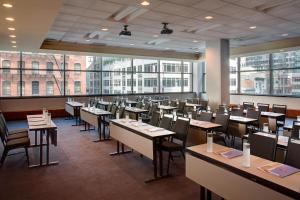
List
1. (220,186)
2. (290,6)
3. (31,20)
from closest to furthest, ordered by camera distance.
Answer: (220,186) < (31,20) < (290,6)

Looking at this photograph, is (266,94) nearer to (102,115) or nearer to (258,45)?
(258,45)

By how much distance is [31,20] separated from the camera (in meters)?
4.95

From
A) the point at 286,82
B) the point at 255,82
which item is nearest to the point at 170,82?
the point at 255,82

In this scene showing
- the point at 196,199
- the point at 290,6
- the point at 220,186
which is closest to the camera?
the point at 220,186

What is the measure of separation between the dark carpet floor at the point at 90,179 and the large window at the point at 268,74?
28.1 ft

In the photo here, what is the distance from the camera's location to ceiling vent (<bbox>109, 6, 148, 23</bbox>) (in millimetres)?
5694

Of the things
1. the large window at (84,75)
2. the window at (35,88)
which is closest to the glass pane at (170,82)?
the large window at (84,75)

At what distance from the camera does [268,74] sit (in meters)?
11.7

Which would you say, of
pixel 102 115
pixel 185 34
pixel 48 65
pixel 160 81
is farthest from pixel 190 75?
pixel 102 115

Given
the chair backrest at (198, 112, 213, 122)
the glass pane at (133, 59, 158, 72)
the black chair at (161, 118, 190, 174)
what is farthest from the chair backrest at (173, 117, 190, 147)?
the glass pane at (133, 59, 158, 72)

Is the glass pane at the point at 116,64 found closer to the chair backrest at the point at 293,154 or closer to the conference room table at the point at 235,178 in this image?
the conference room table at the point at 235,178

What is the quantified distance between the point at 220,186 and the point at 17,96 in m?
10.6

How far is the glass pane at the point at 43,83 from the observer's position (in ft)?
35.9

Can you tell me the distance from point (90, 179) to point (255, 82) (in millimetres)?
10826
